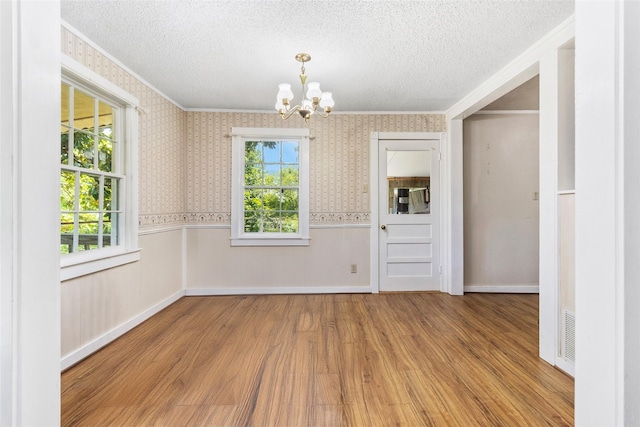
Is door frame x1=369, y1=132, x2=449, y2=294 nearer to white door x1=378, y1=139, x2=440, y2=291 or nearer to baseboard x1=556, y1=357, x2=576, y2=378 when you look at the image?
white door x1=378, y1=139, x2=440, y2=291

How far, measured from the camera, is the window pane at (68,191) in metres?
2.19

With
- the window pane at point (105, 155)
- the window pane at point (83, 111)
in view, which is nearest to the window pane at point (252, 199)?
the window pane at point (105, 155)

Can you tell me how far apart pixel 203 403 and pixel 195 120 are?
3.27 m

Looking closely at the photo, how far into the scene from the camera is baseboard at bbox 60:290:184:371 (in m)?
2.11

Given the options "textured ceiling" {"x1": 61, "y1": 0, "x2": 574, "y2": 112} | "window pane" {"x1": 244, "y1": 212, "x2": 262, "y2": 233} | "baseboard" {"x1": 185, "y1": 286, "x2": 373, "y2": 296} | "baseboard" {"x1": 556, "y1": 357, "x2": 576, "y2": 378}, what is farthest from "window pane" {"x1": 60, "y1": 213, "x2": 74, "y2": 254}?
"baseboard" {"x1": 556, "y1": 357, "x2": 576, "y2": 378}

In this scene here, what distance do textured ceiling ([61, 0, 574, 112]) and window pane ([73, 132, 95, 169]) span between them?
28.6 inches

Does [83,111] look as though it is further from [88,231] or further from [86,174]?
[88,231]

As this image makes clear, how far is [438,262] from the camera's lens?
4055 mm

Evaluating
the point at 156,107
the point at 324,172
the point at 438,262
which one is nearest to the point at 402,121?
the point at 324,172

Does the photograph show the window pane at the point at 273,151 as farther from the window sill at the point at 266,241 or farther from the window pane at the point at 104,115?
the window pane at the point at 104,115

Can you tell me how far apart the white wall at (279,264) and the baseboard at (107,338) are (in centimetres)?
63

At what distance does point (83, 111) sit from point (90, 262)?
3.86 ft
